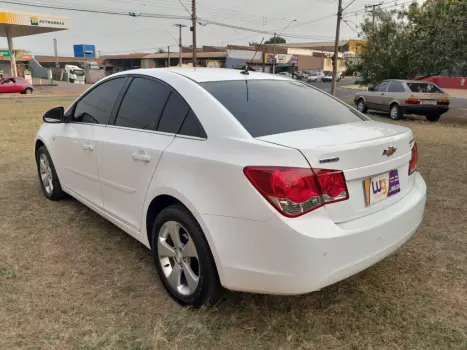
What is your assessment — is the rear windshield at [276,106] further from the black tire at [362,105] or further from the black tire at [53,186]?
the black tire at [362,105]

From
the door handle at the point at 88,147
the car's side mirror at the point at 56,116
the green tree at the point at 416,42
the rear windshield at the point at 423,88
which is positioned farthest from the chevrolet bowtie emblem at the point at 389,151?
the green tree at the point at 416,42

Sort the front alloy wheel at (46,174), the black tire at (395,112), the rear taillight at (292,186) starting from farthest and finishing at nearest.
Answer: the black tire at (395,112) → the front alloy wheel at (46,174) → the rear taillight at (292,186)

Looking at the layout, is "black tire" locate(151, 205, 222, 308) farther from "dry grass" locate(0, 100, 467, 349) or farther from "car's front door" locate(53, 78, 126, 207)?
"car's front door" locate(53, 78, 126, 207)

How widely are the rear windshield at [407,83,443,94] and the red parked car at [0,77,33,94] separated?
27713 mm

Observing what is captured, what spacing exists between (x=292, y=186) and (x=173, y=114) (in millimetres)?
1131

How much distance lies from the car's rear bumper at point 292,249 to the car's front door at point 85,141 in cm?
168

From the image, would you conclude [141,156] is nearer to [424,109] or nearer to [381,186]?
[381,186]

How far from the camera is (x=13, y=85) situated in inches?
1185

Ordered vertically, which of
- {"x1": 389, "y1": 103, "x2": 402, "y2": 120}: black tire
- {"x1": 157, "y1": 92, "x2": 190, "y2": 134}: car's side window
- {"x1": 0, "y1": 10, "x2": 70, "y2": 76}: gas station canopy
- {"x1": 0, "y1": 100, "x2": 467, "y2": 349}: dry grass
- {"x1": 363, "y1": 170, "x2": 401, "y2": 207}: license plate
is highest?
{"x1": 0, "y1": 10, "x2": 70, "y2": 76}: gas station canopy

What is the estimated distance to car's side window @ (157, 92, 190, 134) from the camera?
273cm

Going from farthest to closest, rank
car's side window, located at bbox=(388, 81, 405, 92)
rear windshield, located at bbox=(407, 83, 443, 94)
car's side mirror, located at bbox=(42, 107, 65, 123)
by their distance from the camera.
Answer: car's side window, located at bbox=(388, 81, 405, 92), rear windshield, located at bbox=(407, 83, 443, 94), car's side mirror, located at bbox=(42, 107, 65, 123)

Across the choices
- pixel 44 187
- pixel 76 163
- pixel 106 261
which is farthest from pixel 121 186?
pixel 44 187

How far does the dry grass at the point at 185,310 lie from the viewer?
94.3 inches

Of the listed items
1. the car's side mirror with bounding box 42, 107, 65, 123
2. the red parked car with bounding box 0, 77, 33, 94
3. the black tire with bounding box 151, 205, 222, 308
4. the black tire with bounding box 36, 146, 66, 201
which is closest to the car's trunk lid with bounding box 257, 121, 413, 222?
the black tire with bounding box 151, 205, 222, 308
